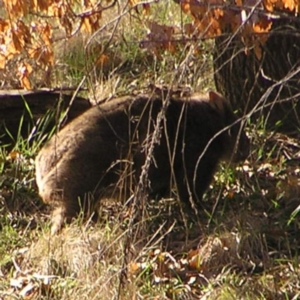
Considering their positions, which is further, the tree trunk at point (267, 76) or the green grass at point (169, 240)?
the tree trunk at point (267, 76)

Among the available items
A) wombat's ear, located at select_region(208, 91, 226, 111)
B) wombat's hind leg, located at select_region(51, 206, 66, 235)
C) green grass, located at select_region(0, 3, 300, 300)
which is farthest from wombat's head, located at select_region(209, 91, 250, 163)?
wombat's hind leg, located at select_region(51, 206, 66, 235)

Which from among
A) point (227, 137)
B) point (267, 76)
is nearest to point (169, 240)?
point (227, 137)

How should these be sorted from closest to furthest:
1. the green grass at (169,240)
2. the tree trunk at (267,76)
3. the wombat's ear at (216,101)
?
1. the green grass at (169,240)
2. the wombat's ear at (216,101)
3. the tree trunk at (267,76)

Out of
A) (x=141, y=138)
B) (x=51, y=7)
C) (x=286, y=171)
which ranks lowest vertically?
(x=286, y=171)

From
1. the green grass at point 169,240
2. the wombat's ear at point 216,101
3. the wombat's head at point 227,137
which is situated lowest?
the green grass at point 169,240

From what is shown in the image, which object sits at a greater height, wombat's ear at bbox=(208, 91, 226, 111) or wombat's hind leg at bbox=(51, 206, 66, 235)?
wombat's ear at bbox=(208, 91, 226, 111)

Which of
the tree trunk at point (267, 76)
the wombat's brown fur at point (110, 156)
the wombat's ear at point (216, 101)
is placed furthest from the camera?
the tree trunk at point (267, 76)

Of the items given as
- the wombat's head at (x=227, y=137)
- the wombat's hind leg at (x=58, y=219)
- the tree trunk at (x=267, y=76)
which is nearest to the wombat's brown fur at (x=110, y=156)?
the wombat's hind leg at (x=58, y=219)

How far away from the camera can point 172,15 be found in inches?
447

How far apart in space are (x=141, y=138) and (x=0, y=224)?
4.46 feet

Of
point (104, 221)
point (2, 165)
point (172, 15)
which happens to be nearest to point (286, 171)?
point (104, 221)

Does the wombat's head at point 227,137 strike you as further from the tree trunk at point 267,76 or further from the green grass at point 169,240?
the tree trunk at point 267,76

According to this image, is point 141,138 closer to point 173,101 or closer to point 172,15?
point 173,101

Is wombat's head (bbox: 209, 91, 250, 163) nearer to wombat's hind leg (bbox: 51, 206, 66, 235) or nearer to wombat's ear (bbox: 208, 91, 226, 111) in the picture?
wombat's ear (bbox: 208, 91, 226, 111)
